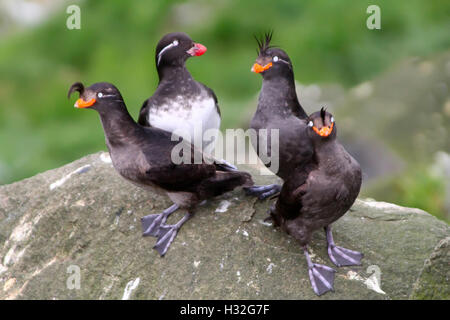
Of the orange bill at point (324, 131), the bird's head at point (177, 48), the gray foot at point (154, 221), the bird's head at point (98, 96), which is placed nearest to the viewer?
the orange bill at point (324, 131)

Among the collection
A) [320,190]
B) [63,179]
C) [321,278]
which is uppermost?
[320,190]

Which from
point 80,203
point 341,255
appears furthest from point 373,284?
point 80,203

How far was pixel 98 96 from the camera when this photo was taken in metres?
5.18

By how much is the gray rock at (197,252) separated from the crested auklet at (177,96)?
0.67 m

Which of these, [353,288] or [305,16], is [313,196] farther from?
[305,16]

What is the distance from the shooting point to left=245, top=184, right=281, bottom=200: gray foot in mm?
5745

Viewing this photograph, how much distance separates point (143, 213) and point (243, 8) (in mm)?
6176

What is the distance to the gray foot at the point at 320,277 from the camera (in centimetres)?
491

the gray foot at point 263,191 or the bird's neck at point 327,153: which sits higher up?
the bird's neck at point 327,153

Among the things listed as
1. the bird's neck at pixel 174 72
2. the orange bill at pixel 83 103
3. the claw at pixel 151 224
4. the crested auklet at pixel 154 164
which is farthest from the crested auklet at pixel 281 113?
the orange bill at pixel 83 103

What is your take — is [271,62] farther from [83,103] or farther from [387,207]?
[387,207]

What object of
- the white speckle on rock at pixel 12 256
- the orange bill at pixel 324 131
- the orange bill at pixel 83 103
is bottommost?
the white speckle on rock at pixel 12 256

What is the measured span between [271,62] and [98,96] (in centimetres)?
138

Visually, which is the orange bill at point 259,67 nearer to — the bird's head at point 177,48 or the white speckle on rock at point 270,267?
the bird's head at point 177,48
